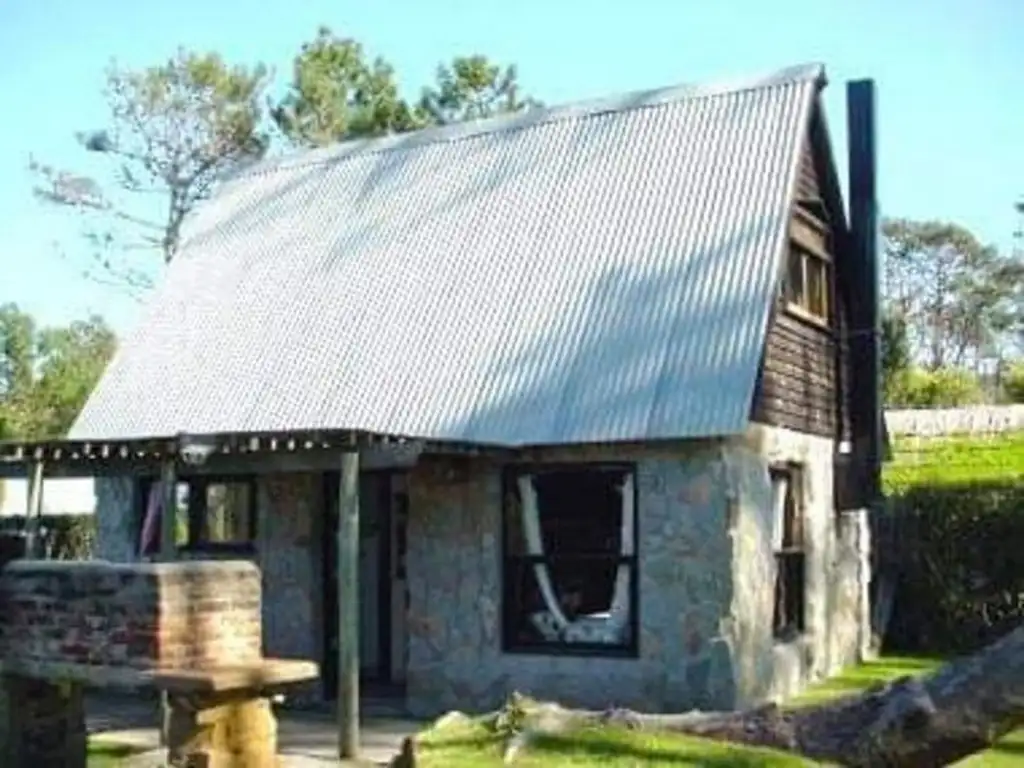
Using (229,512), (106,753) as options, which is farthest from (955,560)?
(106,753)

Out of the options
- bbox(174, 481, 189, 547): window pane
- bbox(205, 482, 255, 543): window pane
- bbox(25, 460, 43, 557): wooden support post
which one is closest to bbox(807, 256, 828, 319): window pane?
bbox(205, 482, 255, 543): window pane

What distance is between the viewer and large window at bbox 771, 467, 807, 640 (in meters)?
14.7

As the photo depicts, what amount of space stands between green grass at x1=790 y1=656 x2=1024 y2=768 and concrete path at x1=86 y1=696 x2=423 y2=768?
3456 millimetres

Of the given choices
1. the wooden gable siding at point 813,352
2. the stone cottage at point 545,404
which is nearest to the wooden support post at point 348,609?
the stone cottage at point 545,404

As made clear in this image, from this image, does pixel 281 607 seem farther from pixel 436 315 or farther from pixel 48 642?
pixel 48 642

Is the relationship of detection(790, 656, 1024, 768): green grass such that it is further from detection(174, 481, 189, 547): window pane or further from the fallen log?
detection(174, 481, 189, 547): window pane

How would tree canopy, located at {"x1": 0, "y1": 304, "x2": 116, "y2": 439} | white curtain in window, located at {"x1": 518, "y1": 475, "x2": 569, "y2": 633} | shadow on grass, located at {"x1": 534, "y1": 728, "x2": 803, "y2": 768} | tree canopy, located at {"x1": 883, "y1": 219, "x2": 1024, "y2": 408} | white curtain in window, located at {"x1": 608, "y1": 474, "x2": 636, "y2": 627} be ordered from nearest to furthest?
1. shadow on grass, located at {"x1": 534, "y1": 728, "x2": 803, "y2": 768}
2. white curtain in window, located at {"x1": 608, "y1": 474, "x2": 636, "y2": 627}
3. white curtain in window, located at {"x1": 518, "y1": 475, "x2": 569, "y2": 633}
4. tree canopy, located at {"x1": 0, "y1": 304, "x2": 116, "y2": 439}
5. tree canopy, located at {"x1": 883, "y1": 219, "x2": 1024, "y2": 408}

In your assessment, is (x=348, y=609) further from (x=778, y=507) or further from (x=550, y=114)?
(x=550, y=114)

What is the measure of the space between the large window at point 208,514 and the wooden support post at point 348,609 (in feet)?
13.3

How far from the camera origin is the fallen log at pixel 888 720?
7.66m

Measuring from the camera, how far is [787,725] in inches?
352

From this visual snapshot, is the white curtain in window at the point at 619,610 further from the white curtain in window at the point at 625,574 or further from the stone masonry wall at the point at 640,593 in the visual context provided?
the stone masonry wall at the point at 640,593

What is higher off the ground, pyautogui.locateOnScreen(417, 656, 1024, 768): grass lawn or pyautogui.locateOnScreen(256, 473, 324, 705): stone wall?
pyautogui.locateOnScreen(256, 473, 324, 705): stone wall

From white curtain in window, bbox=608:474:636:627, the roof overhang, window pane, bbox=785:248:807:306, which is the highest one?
window pane, bbox=785:248:807:306
